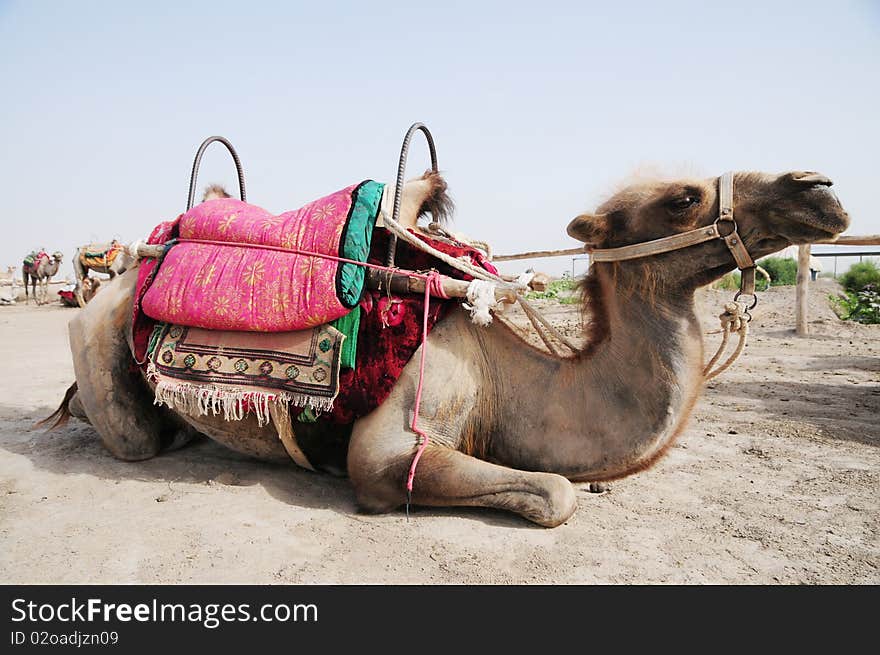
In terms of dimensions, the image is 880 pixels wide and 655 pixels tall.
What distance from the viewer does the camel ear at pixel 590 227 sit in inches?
125

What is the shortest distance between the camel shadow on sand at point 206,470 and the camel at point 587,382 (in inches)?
4.1

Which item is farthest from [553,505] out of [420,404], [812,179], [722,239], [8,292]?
[8,292]

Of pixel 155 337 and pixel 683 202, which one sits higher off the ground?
pixel 683 202

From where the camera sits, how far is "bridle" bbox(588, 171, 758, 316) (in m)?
2.87

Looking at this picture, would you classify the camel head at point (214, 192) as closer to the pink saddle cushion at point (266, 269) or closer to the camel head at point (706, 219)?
the pink saddle cushion at point (266, 269)

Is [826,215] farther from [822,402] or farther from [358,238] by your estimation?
[822,402]

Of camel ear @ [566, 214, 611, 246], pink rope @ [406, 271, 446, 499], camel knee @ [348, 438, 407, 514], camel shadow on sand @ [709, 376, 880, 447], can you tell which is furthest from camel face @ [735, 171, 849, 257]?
camel shadow on sand @ [709, 376, 880, 447]

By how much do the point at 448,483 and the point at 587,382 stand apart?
839mm

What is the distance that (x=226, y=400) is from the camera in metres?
3.26

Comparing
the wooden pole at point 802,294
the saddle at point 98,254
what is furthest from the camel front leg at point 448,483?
the saddle at point 98,254

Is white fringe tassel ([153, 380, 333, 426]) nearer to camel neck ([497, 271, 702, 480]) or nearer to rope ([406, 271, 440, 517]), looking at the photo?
rope ([406, 271, 440, 517])

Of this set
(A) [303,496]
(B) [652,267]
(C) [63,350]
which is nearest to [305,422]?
(A) [303,496]
